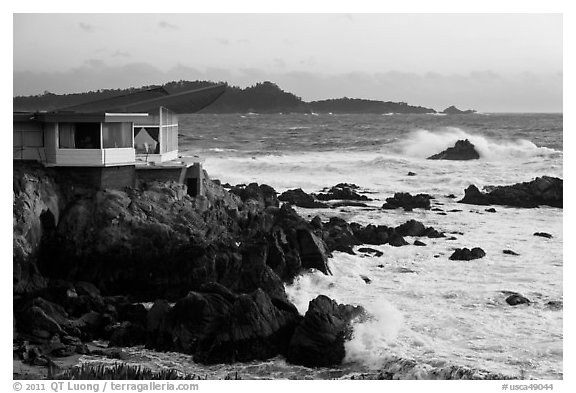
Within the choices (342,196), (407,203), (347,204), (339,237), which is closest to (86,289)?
(339,237)

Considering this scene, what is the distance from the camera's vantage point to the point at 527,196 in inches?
964

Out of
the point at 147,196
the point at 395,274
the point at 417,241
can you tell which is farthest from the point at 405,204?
the point at 147,196

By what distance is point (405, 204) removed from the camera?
24.1 metres

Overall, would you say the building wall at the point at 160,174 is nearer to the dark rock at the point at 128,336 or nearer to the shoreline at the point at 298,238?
the shoreline at the point at 298,238

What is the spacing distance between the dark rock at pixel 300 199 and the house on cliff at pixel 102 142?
7.82m

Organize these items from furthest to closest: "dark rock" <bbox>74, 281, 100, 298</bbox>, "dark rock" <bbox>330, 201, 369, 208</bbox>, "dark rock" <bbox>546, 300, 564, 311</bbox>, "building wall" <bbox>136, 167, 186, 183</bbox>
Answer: "dark rock" <bbox>330, 201, 369, 208</bbox>
"building wall" <bbox>136, 167, 186, 183</bbox>
"dark rock" <bbox>546, 300, 564, 311</bbox>
"dark rock" <bbox>74, 281, 100, 298</bbox>

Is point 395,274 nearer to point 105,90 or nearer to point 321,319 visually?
point 321,319

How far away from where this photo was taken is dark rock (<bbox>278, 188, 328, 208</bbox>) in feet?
78.6

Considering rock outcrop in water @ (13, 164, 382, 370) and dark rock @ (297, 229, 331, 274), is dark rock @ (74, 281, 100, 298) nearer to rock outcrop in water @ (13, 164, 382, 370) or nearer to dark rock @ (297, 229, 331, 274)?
rock outcrop in water @ (13, 164, 382, 370)

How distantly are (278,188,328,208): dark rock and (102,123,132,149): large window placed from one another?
9.16 m

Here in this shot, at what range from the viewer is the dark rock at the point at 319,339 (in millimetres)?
11648

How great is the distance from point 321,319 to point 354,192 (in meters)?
14.6

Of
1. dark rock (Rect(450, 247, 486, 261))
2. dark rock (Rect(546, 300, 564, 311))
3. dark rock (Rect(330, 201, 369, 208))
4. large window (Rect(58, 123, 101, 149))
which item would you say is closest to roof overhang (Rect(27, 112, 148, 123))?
large window (Rect(58, 123, 101, 149))
